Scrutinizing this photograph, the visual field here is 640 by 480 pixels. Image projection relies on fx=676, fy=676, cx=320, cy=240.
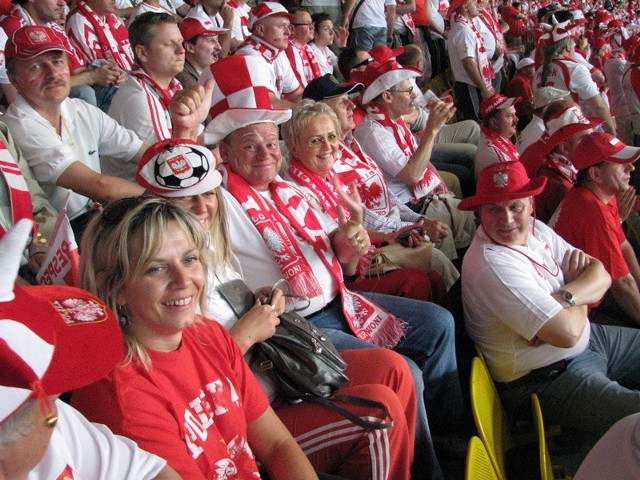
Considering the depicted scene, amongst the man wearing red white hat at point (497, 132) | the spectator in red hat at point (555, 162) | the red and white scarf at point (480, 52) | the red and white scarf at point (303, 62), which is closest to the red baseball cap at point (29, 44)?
the spectator in red hat at point (555, 162)

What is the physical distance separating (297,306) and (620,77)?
6.13 meters

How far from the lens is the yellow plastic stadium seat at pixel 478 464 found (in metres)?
1.60

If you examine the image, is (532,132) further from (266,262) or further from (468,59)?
(266,262)

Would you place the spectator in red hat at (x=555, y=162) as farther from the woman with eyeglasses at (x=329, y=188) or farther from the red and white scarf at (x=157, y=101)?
the red and white scarf at (x=157, y=101)

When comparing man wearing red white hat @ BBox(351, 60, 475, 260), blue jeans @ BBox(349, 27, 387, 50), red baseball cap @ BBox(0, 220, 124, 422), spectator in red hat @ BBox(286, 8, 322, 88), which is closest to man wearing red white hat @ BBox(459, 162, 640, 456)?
man wearing red white hat @ BBox(351, 60, 475, 260)

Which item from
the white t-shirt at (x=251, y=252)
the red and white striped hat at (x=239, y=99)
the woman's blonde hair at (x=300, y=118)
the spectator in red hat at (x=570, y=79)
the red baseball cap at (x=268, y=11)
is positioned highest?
the red and white striped hat at (x=239, y=99)

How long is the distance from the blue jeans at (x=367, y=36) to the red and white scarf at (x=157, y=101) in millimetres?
4374

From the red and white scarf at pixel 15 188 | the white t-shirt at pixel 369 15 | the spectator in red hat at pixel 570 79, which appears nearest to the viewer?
the red and white scarf at pixel 15 188

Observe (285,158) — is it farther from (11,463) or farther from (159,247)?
(11,463)

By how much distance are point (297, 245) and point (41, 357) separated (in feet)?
6.03

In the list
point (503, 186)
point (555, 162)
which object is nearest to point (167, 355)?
point (503, 186)

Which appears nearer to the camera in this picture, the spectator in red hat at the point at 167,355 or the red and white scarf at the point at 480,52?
the spectator in red hat at the point at 167,355

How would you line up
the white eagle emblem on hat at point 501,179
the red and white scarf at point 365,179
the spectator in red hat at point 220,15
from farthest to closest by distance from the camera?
the spectator in red hat at point 220,15 → the red and white scarf at point 365,179 → the white eagle emblem on hat at point 501,179

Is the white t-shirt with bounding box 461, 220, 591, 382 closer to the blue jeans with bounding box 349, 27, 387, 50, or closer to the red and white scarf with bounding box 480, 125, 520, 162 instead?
the red and white scarf with bounding box 480, 125, 520, 162
